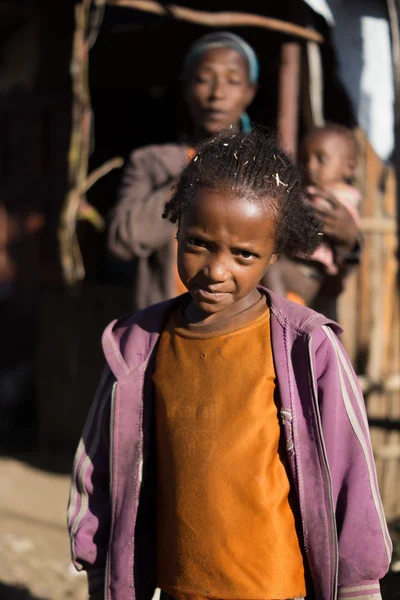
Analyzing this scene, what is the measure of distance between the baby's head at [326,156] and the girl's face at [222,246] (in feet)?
4.79

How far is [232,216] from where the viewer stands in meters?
1.60

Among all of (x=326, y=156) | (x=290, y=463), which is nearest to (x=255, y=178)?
(x=290, y=463)

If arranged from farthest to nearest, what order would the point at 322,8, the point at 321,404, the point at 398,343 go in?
the point at 398,343 < the point at 322,8 < the point at 321,404

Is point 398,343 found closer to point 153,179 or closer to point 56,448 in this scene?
point 153,179

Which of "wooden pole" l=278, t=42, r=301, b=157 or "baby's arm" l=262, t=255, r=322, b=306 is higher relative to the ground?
"wooden pole" l=278, t=42, r=301, b=157

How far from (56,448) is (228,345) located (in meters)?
4.30

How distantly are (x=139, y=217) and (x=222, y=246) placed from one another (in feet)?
4.22

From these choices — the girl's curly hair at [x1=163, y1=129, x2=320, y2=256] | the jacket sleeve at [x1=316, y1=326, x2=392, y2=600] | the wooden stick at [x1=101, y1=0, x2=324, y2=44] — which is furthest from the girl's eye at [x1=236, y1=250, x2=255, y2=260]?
the wooden stick at [x1=101, y1=0, x2=324, y2=44]

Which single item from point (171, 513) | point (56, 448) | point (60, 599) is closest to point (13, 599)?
point (60, 599)

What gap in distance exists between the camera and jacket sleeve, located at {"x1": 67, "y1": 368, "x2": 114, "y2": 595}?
5.98ft

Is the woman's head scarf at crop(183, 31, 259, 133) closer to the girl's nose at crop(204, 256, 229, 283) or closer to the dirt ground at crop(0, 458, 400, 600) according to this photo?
the girl's nose at crop(204, 256, 229, 283)

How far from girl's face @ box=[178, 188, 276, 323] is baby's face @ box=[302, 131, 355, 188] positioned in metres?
1.46

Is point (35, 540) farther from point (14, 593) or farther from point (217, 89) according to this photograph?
point (217, 89)

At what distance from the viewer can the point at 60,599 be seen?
3.30 meters
